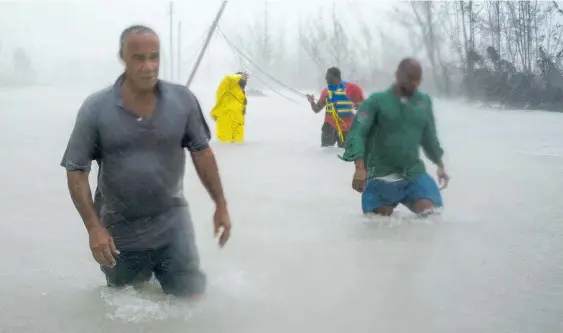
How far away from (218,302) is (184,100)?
1.22 metres

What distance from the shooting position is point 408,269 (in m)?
4.68

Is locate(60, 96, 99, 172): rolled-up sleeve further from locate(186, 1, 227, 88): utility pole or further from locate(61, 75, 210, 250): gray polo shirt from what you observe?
locate(186, 1, 227, 88): utility pole

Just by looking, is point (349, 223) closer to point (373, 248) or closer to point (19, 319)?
point (373, 248)

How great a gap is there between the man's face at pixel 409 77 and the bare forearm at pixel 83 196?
9.38ft

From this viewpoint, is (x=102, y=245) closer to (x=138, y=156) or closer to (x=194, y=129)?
(x=138, y=156)

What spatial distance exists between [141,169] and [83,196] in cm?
28

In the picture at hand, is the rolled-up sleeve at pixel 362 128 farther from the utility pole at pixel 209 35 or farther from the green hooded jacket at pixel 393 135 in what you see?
the utility pole at pixel 209 35

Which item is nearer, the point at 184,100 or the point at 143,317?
the point at 184,100

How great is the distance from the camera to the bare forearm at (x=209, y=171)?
344cm

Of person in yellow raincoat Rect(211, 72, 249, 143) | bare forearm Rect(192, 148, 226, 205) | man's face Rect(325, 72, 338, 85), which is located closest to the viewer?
bare forearm Rect(192, 148, 226, 205)

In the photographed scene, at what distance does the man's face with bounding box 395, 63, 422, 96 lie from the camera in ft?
17.5

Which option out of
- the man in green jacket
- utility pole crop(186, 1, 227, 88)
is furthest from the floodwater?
utility pole crop(186, 1, 227, 88)

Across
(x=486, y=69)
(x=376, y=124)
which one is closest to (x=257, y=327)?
(x=376, y=124)

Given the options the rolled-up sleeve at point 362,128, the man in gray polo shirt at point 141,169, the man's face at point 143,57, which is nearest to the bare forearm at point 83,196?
the man in gray polo shirt at point 141,169
